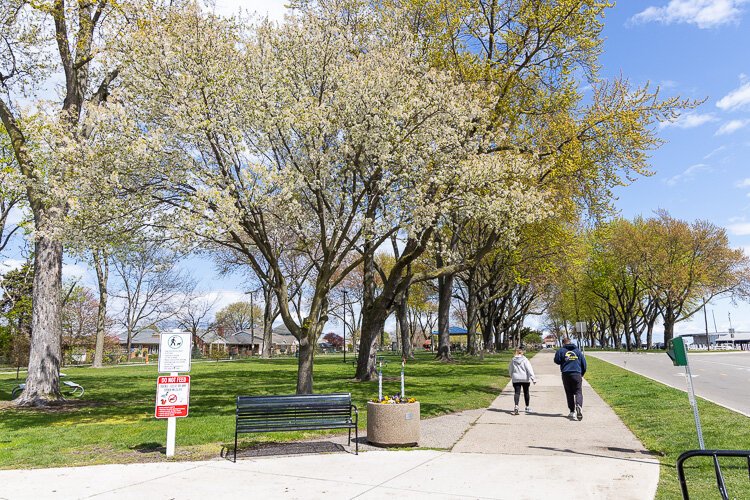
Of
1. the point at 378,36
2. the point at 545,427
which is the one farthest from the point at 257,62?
the point at 545,427

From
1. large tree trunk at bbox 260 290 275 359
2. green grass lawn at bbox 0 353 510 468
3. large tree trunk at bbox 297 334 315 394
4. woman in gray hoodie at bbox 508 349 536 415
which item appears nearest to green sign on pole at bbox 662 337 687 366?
woman in gray hoodie at bbox 508 349 536 415

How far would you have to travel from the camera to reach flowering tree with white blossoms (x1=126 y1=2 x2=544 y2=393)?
12.1 metres

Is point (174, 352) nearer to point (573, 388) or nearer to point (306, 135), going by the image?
point (306, 135)

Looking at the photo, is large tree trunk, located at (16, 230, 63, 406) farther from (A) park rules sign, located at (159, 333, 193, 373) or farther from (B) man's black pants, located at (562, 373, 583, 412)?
(B) man's black pants, located at (562, 373, 583, 412)

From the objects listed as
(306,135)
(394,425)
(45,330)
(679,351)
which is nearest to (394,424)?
(394,425)

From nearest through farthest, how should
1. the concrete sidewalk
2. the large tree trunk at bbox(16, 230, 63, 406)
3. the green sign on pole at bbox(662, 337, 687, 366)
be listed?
the concrete sidewalk → the green sign on pole at bbox(662, 337, 687, 366) → the large tree trunk at bbox(16, 230, 63, 406)

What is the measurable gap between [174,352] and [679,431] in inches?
350

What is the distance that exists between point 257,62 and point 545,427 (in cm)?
1046

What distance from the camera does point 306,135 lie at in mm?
12930

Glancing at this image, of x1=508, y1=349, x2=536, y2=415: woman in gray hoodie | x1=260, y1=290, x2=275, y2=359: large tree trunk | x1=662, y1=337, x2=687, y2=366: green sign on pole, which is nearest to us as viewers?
x1=662, y1=337, x2=687, y2=366: green sign on pole

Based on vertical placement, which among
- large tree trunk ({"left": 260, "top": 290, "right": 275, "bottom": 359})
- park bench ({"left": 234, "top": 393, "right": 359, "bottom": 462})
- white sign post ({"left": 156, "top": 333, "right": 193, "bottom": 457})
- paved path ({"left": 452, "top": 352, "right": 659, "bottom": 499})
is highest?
large tree trunk ({"left": 260, "top": 290, "right": 275, "bottom": 359})

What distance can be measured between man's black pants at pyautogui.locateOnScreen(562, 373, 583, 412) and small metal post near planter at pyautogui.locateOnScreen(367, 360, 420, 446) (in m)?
4.47

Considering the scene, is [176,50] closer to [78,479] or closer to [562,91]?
[78,479]

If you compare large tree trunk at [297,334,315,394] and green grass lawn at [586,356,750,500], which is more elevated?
large tree trunk at [297,334,315,394]
